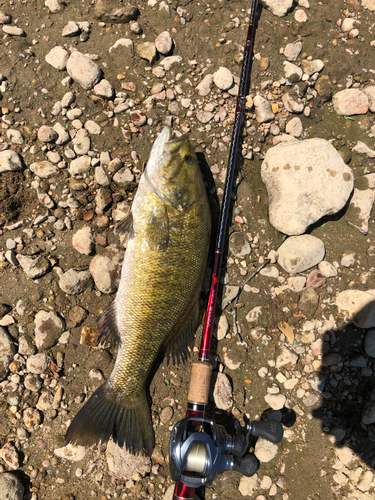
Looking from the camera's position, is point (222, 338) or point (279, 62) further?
point (279, 62)

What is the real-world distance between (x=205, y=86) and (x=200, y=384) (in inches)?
116

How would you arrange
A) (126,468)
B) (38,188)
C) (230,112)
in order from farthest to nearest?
(230,112), (38,188), (126,468)

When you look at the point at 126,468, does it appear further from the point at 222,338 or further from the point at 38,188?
the point at 38,188

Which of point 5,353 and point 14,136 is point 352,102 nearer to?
point 14,136

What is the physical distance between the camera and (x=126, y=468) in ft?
8.99

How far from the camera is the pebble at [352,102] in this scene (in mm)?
3176

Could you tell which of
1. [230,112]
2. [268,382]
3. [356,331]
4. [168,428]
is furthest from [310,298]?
[230,112]

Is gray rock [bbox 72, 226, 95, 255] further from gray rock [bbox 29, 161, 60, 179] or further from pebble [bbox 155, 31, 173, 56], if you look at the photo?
pebble [bbox 155, 31, 173, 56]

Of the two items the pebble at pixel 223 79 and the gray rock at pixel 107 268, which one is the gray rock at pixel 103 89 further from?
the gray rock at pixel 107 268

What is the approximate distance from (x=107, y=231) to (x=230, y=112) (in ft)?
5.94

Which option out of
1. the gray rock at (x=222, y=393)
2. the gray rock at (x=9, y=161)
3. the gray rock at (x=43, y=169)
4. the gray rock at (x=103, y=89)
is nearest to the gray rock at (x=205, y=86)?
the gray rock at (x=103, y=89)

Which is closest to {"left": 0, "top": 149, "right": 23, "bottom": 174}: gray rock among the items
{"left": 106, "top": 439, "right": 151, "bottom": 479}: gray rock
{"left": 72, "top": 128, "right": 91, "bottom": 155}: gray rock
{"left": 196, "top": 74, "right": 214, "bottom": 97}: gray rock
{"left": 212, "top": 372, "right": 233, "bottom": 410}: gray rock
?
{"left": 72, "top": 128, "right": 91, "bottom": 155}: gray rock

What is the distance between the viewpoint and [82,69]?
9.73 feet

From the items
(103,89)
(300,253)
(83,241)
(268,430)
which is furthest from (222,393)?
(103,89)
